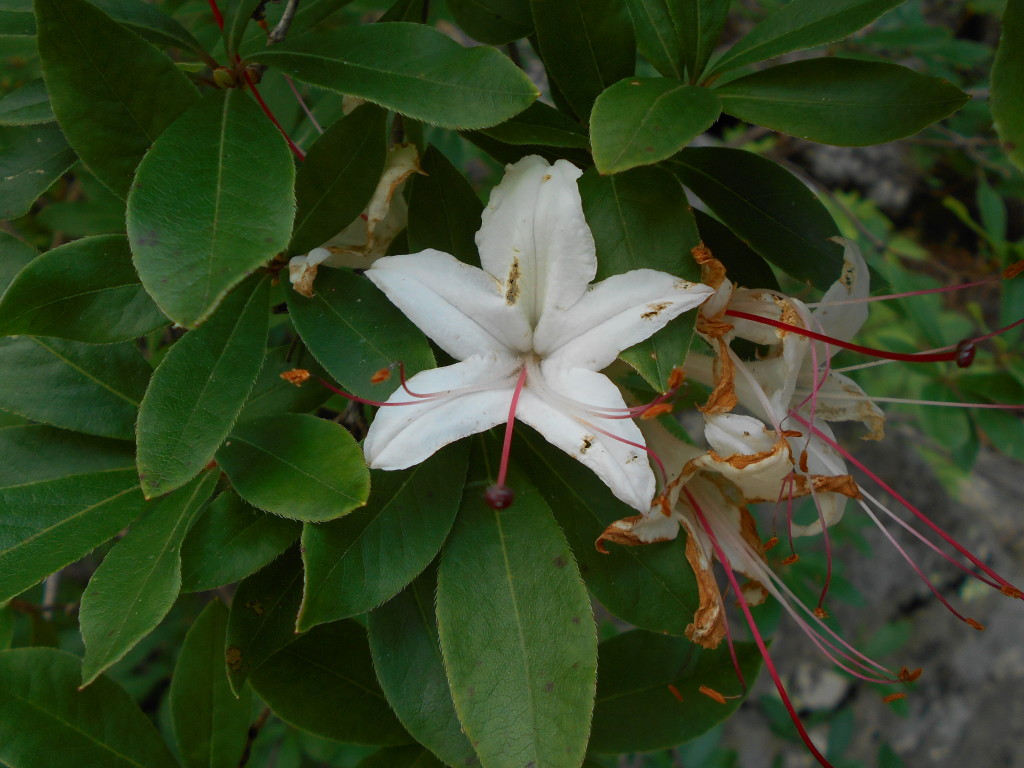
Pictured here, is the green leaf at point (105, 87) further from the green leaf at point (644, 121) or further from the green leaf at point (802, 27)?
the green leaf at point (802, 27)

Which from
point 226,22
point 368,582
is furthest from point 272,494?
point 226,22

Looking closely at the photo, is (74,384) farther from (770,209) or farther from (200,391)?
(770,209)

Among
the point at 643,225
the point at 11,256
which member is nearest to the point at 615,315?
the point at 643,225

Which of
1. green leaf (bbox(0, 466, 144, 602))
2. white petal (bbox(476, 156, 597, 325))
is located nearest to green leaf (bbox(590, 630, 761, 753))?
white petal (bbox(476, 156, 597, 325))

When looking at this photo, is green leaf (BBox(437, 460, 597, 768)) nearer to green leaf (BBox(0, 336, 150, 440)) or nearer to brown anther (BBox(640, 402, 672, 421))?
brown anther (BBox(640, 402, 672, 421))

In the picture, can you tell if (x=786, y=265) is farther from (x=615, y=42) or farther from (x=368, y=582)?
(x=368, y=582)

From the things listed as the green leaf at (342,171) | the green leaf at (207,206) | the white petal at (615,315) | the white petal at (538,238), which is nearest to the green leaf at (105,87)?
the green leaf at (207,206)
